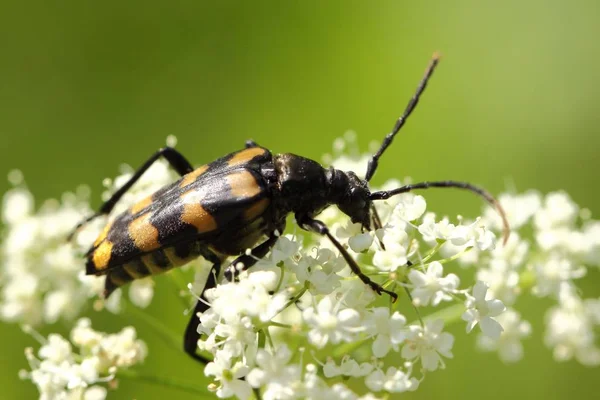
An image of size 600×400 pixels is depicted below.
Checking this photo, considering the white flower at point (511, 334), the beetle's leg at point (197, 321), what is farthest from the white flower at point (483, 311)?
the white flower at point (511, 334)

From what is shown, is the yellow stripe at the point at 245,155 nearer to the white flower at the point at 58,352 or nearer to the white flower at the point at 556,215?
the white flower at the point at 58,352

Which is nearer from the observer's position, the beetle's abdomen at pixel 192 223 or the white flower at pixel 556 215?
the beetle's abdomen at pixel 192 223

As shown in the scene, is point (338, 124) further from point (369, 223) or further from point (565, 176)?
point (369, 223)

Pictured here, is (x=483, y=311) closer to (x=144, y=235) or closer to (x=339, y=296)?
(x=339, y=296)

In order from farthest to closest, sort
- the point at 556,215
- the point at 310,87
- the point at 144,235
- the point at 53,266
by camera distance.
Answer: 1. the point at 310,87
2. the point at 53,266
3. the point at 556,215
4. the point at 144,235

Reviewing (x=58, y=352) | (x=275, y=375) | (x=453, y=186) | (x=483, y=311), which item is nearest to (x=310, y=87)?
(x=453, y=186)

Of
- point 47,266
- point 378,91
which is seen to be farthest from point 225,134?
point 47,266

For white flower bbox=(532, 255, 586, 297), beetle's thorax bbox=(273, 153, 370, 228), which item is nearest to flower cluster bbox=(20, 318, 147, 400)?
beetle's thorax bbox=(273, 153, 370, 228)
